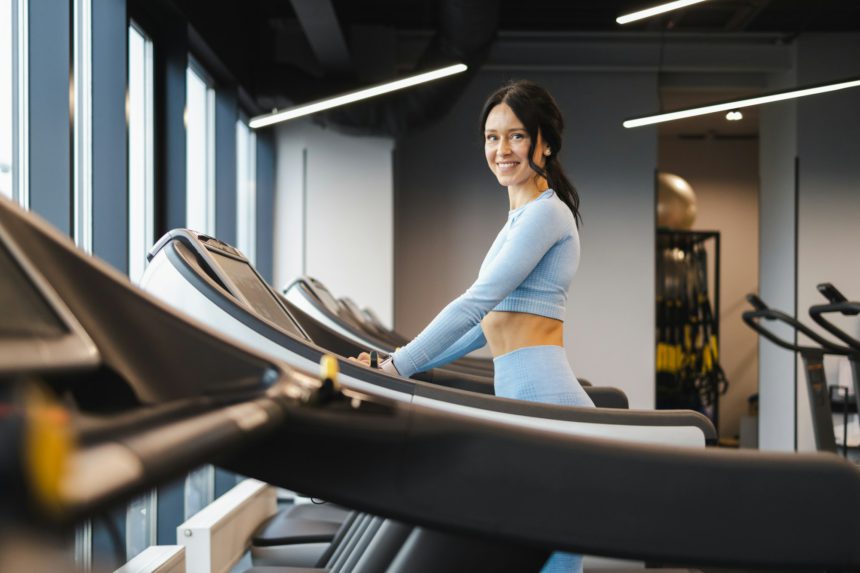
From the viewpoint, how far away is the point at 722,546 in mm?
826

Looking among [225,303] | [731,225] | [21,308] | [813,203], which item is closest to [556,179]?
[225,303]

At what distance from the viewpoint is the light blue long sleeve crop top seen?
1.83 m

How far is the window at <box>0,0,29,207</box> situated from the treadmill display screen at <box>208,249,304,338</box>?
3.98 feet

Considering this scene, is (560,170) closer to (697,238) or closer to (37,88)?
(37,88)

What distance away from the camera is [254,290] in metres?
1.70

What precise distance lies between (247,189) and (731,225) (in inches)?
228

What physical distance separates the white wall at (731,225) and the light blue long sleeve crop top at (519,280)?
27.8ft

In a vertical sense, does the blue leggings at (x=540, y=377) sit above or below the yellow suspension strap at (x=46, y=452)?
below

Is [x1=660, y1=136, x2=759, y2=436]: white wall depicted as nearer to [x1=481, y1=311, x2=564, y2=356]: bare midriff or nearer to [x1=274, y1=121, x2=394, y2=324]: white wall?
[x1=274, y1=121, x2=394, y2=324]: white wall

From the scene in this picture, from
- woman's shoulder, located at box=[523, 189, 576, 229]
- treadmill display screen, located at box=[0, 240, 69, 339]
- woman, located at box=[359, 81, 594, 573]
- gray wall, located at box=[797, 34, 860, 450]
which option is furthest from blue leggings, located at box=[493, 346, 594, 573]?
gray wall, located at box=[797, 34, 860, 450]

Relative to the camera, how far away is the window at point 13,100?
8.63ft

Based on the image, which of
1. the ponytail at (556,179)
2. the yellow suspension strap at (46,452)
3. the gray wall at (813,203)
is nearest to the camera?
the yellow suspension strap at (46,452)

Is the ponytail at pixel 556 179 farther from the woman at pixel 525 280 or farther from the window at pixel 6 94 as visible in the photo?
the window at pixel 6 94

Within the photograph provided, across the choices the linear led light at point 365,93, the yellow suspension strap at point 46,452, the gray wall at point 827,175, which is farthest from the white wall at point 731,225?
the yellow suspension strap at point 46,452
